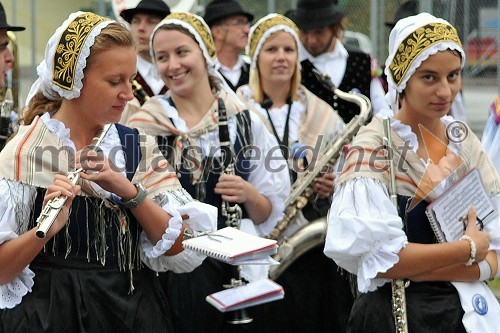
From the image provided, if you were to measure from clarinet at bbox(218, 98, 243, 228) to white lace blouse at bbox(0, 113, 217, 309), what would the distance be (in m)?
1.18

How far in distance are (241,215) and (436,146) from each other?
143cm

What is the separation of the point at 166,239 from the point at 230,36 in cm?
430

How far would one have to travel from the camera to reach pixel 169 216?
Answer: 12.5 feet

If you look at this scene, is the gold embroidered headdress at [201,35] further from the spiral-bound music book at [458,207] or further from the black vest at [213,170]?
the spiral-bound music book at [458,207]

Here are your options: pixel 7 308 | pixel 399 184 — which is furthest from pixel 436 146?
pixel 7 308

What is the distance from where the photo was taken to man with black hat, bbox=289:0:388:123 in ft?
23.6

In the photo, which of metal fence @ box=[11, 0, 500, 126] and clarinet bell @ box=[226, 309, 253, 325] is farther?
metal fence @ box=[11, 0, 500, 126]

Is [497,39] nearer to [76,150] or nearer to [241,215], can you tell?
[241,215]

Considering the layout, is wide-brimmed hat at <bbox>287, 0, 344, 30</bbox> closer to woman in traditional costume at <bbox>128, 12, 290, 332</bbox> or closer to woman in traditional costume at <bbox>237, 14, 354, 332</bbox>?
woman in traditional costume at <bbox>237, 14, 354, 332</bbox>

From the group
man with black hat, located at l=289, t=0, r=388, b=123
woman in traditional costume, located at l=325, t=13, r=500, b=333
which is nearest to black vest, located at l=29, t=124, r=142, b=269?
woman in traditional costume, located at l=325, t=13, r=500, b=333

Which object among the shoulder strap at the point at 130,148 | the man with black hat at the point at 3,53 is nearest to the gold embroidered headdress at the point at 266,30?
the man with black hat at the point at 3,53

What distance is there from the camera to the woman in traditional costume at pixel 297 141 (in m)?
6.03

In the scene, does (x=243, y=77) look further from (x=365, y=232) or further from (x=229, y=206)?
(x=365, y=232)

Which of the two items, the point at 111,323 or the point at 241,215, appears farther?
the point at 241,215
